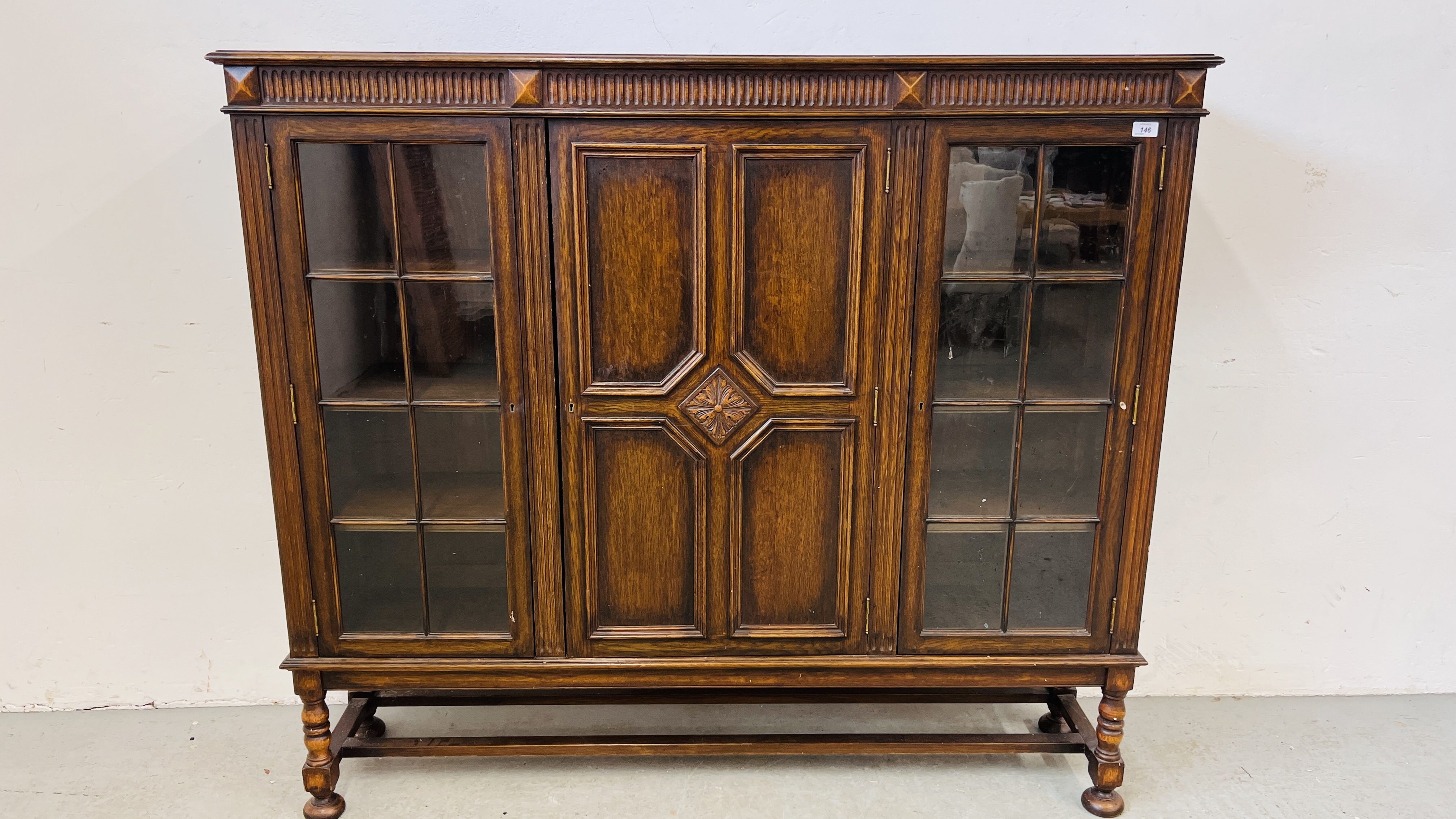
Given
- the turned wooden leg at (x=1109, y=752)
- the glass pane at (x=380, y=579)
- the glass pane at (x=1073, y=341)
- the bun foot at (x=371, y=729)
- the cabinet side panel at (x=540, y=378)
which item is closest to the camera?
the cabinet side panel at (x=540, y=378)

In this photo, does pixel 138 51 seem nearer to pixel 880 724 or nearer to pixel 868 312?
pixel 868 312

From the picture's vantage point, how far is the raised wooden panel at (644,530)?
6.97ft

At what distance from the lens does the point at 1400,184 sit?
2531 mm

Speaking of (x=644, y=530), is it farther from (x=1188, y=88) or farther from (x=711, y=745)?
(x=1188, y=88)

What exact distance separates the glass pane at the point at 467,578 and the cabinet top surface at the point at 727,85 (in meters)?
1.03

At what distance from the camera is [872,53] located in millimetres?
2484

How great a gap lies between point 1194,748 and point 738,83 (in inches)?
92.8

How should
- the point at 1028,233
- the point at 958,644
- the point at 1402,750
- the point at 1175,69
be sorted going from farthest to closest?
1. the point at 1402,750
2. the point at 958,644
3. the point at 1028,233
4. the point at 1175,69

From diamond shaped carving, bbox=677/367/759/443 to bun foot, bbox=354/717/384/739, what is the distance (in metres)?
1.50

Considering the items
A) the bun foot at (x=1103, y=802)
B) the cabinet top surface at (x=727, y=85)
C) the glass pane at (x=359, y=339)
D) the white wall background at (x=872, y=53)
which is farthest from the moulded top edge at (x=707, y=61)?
the bun foot at (x=1103, y=802)

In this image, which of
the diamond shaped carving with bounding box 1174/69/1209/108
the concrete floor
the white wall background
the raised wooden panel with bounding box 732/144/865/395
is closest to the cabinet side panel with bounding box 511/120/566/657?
the raised wooden panel with bounding box 732/144/865/395

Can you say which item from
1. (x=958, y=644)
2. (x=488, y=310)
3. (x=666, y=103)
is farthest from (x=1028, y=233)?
(x=488, y=310)

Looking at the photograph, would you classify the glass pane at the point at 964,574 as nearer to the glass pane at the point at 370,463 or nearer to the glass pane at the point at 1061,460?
the glass pane at the point at 1061,460

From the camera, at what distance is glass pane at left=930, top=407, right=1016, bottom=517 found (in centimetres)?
214
